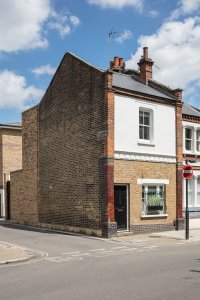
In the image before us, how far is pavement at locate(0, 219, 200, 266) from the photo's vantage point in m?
13.2

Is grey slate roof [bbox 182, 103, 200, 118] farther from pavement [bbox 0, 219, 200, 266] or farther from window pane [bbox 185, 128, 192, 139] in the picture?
pavement [bbox 0, 219, 200, 266]

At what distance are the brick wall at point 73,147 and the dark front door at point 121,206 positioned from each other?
913mm

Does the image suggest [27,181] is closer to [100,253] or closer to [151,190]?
[151,190]

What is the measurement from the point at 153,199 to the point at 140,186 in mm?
1157

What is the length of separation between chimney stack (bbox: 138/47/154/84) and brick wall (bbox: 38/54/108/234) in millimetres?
4675

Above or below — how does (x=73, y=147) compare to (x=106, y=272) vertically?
above

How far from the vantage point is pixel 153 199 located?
21.8 meters

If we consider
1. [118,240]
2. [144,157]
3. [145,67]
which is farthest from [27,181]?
[118,240]

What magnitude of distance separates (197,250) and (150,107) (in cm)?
888

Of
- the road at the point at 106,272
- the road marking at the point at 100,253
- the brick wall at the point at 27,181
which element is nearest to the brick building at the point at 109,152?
the brick wall at the point at 27,181

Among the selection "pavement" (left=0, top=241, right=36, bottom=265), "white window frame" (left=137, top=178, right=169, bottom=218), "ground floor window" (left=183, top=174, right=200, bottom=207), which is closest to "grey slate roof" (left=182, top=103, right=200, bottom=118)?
"ground floor window" (left=183, top=174, right=200, bottom=207)

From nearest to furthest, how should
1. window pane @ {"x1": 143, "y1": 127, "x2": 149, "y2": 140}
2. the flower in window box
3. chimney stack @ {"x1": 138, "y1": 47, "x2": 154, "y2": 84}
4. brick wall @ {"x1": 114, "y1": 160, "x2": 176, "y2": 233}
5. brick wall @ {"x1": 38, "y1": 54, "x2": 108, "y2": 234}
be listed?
brick wall @ {"x1": 38, "y1": 54, "x2": 108, "y2": 234} → brick wall @ {"x1": 114, "y1": 160, "x2": 176, "y2": 233} → the flower in window box → window pane @ {"x1": 143, "y1": 127, "x2": 149, "y2": 140} → chimney stack @ {"x1": 138, "y1": 47, "x2": 154, "y2": 84}

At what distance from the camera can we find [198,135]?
86.1 ft

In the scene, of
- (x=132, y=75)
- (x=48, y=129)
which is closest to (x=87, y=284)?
(x=48, y=129)
